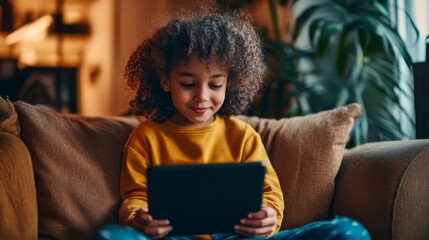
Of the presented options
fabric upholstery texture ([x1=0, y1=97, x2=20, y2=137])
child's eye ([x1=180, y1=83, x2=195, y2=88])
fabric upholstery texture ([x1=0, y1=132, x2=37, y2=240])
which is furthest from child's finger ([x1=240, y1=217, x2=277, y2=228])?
fabric upholstery texture ([x1=0, y1=97, x2=20, y2=137])

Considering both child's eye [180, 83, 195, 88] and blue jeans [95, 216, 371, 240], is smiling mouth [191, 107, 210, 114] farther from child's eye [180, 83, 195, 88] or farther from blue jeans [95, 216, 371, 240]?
blue jeans [95, 216, 371, 240]

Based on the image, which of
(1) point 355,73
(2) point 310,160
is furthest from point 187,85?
(1) point 355,73

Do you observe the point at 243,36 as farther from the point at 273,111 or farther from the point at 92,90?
the point at 92,90

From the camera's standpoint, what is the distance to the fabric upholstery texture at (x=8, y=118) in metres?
1.51

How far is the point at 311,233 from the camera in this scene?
1.38 metres

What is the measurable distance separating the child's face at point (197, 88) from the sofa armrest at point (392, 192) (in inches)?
16.4

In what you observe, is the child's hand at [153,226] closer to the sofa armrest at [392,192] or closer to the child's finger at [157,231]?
the child's finger at [157,231]

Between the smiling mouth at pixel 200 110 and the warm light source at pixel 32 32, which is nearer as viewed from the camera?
the smiling mouth at pixel 200 110

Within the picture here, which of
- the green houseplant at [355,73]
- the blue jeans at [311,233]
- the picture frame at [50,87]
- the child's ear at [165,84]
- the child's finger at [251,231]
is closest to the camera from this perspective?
the blue jeans at [311,233]

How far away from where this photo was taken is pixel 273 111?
2.84 metres

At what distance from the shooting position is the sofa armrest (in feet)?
4.84

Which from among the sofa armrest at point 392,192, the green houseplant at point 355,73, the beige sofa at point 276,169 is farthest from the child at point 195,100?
the green houseplant at point 355,73

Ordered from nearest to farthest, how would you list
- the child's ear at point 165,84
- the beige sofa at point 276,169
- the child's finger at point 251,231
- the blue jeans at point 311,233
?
the blue jeans at point 311,233, the child's finger at point 251,231, the beige sofa at point 276,169, the child's ear at point 165,84

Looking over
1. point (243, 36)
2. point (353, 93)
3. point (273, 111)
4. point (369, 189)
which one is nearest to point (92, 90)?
point (273, 111)
